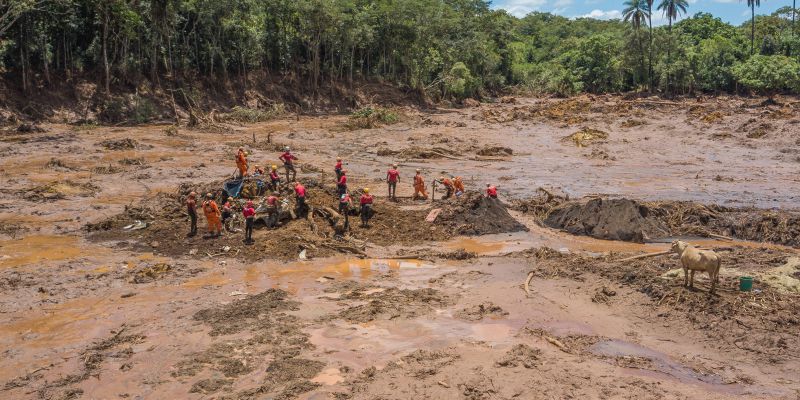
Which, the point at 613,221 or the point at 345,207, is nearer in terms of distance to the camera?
the point at 345,207

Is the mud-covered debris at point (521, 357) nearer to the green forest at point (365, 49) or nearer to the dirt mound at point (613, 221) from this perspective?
the dirt mound at point (613, 221)

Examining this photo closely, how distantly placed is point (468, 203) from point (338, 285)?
6.15m

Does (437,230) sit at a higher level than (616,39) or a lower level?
lower

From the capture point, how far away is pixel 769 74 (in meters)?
51.1

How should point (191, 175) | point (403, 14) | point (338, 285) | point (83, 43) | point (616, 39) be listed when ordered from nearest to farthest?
point (338, 285) < point (191, 175) < point (83, 43) < point (403, 14) < point (616, 39)

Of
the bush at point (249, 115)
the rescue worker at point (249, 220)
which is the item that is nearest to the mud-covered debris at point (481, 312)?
the rescue worker at point (249, 220)

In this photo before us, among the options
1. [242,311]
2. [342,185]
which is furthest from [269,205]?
[242,311]

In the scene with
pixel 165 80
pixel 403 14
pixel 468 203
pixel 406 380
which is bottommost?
pixel 406 380

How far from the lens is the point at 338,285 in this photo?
40.9 ft

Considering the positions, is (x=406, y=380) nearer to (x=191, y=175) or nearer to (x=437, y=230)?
(x=437, y=230)

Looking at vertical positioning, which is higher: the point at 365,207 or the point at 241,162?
the point at 241,162

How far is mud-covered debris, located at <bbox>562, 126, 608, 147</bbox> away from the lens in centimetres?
3400

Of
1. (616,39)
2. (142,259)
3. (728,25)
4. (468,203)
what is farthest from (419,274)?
(728,25)

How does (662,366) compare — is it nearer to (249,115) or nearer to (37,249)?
(37,249)
